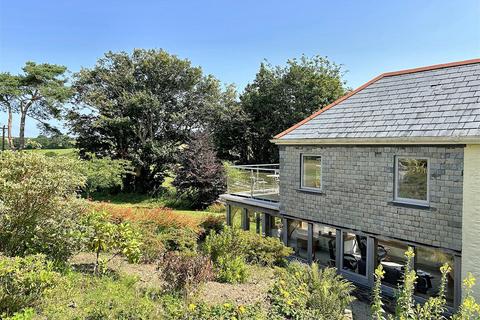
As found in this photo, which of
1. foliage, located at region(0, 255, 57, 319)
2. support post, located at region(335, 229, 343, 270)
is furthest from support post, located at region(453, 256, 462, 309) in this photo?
foliage, located at region(0, 255, 57, 319)

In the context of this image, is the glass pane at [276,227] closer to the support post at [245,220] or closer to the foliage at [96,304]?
the support post at [245,220]

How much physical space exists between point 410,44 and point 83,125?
26.6 meters

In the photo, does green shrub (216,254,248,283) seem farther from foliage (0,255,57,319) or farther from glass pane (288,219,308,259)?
glass pane (288,219,308,259)

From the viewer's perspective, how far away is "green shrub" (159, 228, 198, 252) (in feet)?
42.7

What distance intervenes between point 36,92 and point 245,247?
35.8 metres

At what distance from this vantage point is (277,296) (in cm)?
739

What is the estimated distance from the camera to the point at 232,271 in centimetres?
884

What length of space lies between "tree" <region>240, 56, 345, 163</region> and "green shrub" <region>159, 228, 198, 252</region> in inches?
819

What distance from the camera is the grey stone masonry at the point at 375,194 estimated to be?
9633 mm

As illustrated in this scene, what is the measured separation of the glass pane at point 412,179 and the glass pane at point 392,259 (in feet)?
5.55

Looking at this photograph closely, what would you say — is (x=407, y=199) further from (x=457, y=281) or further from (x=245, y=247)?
(x=245, y=247)

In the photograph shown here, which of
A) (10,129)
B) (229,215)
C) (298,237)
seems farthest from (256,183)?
(10,129)

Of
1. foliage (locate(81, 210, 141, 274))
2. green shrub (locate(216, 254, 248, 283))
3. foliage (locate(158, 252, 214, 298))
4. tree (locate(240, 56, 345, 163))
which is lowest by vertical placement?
green shrub (locate(216, 254, 248, 283))

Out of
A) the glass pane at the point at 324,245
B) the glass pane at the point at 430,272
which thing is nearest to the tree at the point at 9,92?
the glass pane at the point at 324,245
